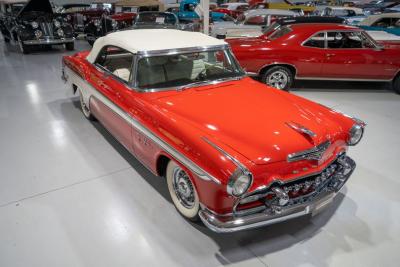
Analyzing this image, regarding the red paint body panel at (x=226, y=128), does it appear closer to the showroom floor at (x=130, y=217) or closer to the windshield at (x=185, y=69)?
the windshield at (x=185, y=69)

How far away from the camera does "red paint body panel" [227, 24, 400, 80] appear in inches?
229

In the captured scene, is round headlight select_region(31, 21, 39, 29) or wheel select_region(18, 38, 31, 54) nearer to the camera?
round headlight select_region(31, 21, 39, 29)

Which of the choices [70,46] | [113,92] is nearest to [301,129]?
[113,92]

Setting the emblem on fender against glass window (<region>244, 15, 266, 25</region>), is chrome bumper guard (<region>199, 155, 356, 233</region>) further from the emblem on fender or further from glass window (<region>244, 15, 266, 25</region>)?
glass window (<region>244, 15, 266, 25</region>)

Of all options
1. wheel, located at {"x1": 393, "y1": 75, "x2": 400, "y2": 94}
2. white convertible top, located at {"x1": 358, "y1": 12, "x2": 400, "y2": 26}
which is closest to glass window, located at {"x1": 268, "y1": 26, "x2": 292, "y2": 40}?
wheel, located at {"x1": 393, "y1": 75, "x2": 400, "y2": 94}

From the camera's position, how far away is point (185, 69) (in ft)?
10.5

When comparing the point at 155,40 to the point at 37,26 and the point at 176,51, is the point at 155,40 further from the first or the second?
the point at 37,26

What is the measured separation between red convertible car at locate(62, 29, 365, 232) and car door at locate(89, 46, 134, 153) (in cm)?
2

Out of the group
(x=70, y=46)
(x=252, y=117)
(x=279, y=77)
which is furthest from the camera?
(x=70, y=46)

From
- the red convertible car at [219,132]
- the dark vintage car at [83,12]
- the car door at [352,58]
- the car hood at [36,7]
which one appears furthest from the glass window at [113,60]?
the dark vintage car at [83,12]

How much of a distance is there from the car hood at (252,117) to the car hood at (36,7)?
346 inches

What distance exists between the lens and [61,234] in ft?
8.30

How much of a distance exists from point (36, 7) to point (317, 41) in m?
8.44

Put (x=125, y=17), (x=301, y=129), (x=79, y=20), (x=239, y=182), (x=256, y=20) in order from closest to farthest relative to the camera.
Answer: (x=239, y=182)
(x=301, y=129)
(x=256, y=20)
(x=125, y=17)
(x=79, y=20)
